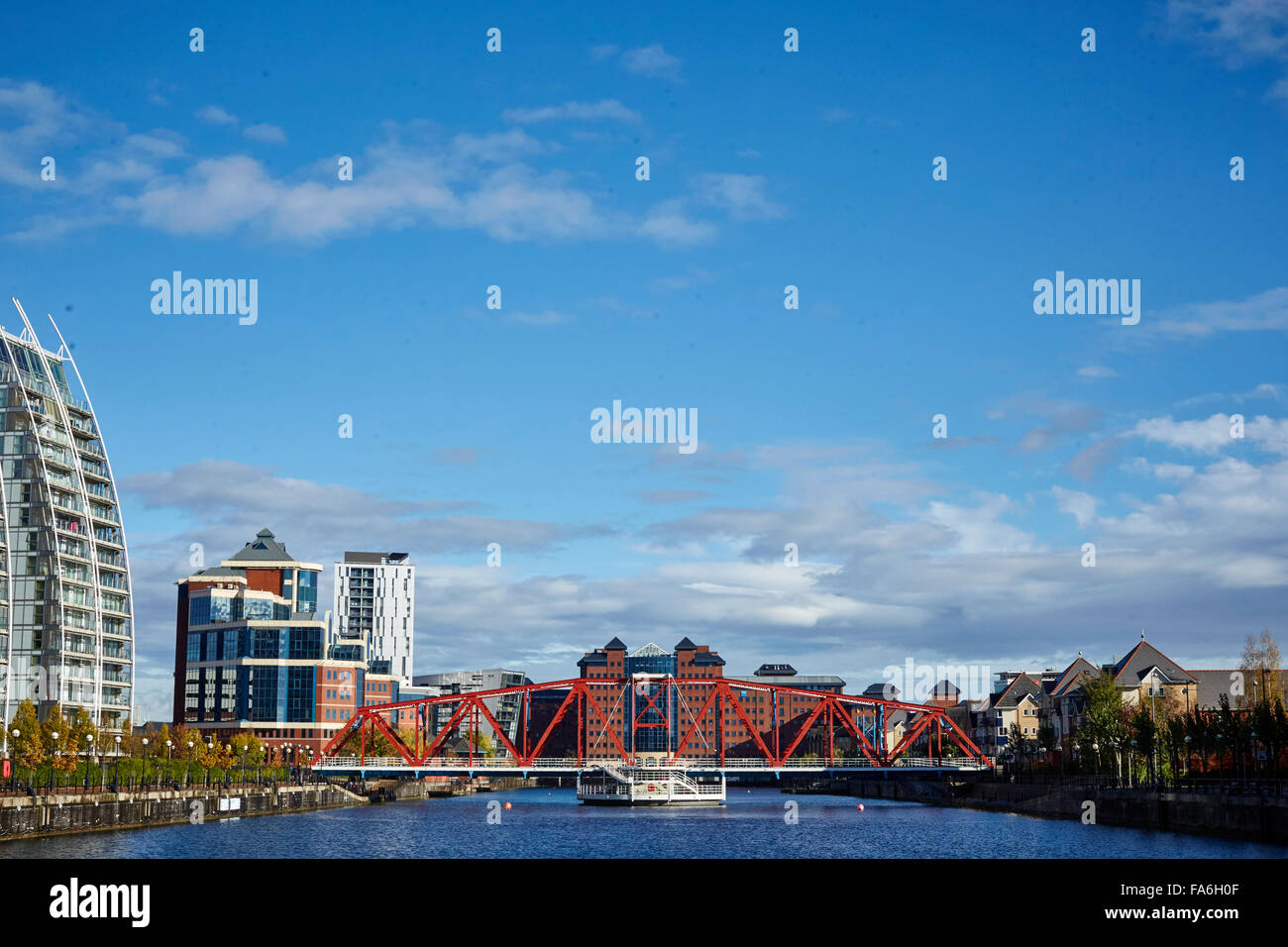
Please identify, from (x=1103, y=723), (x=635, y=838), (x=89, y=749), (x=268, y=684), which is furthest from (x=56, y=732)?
(x=268, y=684)

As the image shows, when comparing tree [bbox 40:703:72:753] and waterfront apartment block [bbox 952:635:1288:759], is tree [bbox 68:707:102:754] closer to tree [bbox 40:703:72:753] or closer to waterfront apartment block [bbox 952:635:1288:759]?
tree [bbox 40:703:72:753]

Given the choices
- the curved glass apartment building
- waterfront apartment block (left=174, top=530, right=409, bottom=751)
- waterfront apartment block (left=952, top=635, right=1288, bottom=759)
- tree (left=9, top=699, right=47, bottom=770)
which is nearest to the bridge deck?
waterfront apartment block (left=952, top=635, right=1288, bottom=759)

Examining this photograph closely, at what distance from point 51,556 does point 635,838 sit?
6920 centimetres

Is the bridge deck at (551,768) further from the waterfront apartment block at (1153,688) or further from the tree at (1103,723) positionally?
the tree at (1103,723)

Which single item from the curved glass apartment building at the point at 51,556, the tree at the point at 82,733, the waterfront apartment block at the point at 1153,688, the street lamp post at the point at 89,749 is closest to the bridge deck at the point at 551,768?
the waterfront apartment block at the point at 1153,688

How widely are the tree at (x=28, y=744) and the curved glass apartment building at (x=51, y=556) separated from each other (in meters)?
28.5

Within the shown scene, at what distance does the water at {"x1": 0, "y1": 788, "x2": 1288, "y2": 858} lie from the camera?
68.6m

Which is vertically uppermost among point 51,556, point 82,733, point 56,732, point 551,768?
point 51,556

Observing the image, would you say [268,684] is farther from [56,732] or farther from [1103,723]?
[1103,723]

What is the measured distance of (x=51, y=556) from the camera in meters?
123

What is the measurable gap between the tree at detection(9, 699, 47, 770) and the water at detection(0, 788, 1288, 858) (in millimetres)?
10185

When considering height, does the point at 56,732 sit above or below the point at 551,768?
above
